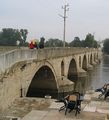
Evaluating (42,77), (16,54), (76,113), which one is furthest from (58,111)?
(42,77)

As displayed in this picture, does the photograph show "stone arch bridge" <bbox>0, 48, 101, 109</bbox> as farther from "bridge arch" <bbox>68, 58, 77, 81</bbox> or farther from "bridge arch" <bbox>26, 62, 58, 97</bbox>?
"bridge arch" <bbox>68, 58, 77, 81</bbox>

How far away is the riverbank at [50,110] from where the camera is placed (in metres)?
10.9

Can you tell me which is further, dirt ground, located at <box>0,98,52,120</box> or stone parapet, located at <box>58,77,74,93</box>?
stone parapet, located at <box>58,77,74,93</box>

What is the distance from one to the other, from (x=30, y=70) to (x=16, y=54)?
438cm

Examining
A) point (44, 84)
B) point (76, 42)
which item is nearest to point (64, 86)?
point (44, 84)

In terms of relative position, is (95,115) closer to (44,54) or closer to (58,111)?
(58,111)

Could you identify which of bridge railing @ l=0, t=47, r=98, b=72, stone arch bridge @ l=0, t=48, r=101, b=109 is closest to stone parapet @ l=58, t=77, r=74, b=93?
stone arch bridge @ l=0, t=48, r=101, b=109

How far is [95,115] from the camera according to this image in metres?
11.1

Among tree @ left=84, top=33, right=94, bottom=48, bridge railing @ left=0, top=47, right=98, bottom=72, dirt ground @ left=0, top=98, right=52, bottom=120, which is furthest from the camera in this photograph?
tree @ left=84, top=33, right=94, bottom=48

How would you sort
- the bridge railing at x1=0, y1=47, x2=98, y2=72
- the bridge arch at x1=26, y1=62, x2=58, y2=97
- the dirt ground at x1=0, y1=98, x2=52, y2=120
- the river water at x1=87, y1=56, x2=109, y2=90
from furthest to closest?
1. the river water at x1=87, y1=56, x2=109, y2=90
2. the bridge arch at x1=26, y1=62, x2=58, y2=97
3. the bridge railing at x1=0, y1=47, x2=98, y2=72
4. the dirt ground at x1=0, y1=98, x2=52, y2=120

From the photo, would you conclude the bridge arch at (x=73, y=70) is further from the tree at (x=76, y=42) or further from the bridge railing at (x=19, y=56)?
the tree at (x=76, y=42)

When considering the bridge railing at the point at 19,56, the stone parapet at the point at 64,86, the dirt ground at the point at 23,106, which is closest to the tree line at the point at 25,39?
the stone parapet at the point at 64,86

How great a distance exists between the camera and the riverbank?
35.7 ft

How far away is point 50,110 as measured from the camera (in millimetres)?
11906
